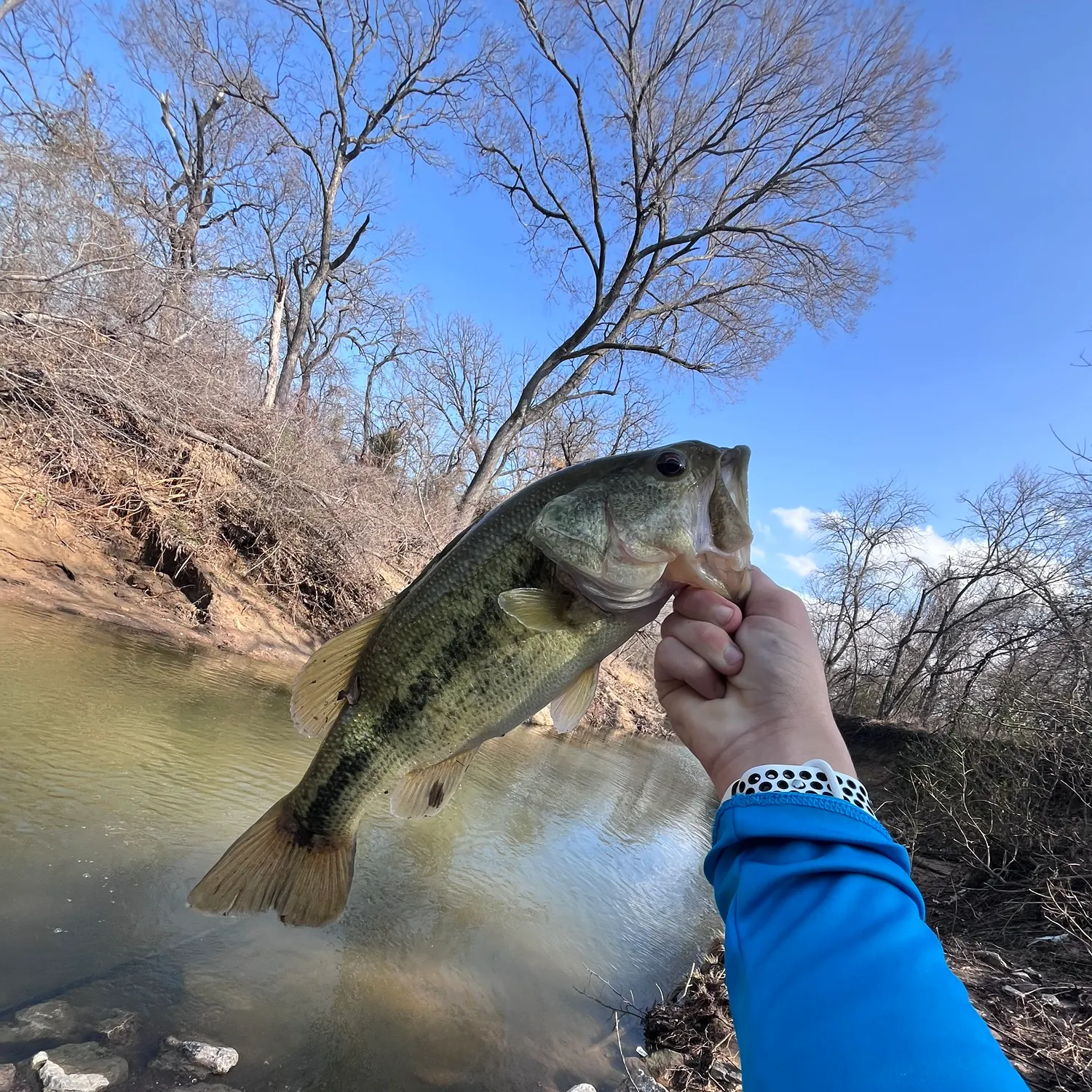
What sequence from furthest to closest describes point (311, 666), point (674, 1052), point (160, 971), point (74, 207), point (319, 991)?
point (74, 207) < point (674, 1052) < point (319, 991) < point (160, 971) < point (311, 666)

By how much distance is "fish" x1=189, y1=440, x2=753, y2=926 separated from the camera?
2.03 m

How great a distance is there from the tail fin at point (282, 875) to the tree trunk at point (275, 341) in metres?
13.6

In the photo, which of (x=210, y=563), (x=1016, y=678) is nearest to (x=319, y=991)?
(x=210, y=563)

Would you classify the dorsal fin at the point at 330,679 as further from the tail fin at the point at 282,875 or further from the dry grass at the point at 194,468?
the dry grass at the point at 194,468

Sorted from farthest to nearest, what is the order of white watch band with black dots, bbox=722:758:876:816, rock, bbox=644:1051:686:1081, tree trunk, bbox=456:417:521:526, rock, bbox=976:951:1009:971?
tree trunk, bbox=456:417:521:526 → rock, bbox=976:951:1009:971 → rock, bbox=644:1051:686:1081 → white watch band with black dots, bbox=722:758:876:816

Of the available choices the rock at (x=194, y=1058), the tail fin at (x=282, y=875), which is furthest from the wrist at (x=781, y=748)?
the rock at (x=194, y=1058)

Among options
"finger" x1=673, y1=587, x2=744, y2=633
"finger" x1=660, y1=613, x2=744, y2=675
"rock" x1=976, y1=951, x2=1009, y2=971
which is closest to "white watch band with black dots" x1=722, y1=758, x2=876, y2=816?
"finger" x1=660, y1=613, x2=744, y2=675

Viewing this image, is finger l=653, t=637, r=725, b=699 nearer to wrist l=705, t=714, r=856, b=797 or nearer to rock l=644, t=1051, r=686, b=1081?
wrist l=705, t=714, r=856, b=797

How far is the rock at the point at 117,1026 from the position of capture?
3133 mm

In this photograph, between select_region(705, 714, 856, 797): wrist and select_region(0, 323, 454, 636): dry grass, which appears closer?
select_region(705, 714, 856, 797): wrist

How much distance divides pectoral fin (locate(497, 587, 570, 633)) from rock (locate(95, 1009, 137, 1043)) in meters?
3.22

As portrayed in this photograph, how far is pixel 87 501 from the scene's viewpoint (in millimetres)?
10555

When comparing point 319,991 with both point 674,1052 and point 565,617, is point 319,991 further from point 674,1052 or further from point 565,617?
point 565,617

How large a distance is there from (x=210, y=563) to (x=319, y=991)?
9.22 meters
